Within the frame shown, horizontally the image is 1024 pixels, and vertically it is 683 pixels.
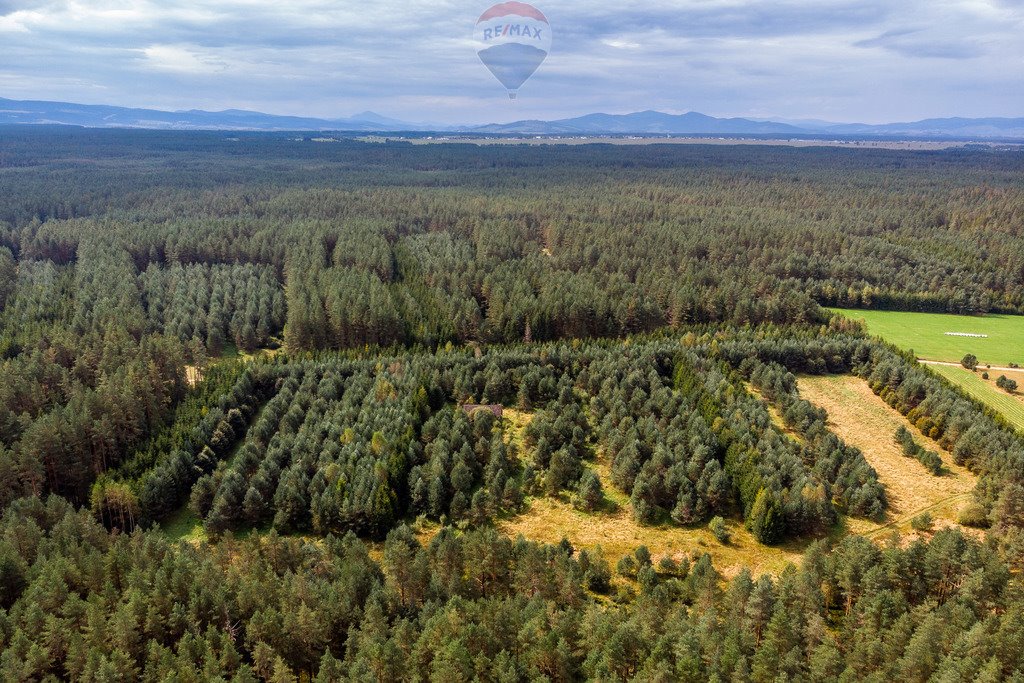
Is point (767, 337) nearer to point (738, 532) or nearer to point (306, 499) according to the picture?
point (738, 532)

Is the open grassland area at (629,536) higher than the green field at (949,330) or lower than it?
lower

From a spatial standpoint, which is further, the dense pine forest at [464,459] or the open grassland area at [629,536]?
the open grassland area at [629,536]

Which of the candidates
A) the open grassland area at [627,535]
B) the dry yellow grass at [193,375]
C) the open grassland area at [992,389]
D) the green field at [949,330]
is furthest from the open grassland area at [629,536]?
the green field at [949,330]

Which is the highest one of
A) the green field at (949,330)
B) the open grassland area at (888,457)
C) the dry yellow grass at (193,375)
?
the green field at (949,330)

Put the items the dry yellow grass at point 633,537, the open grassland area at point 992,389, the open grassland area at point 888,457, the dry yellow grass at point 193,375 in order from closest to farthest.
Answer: the dry yellow grass at point 633,537, the open grassland area at point 888,457, the open grassland area at point 992,389, the dry yellow grass at point 193,375

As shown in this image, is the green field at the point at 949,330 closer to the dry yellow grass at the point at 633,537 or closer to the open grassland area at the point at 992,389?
the open grassland area at the point at 992,389

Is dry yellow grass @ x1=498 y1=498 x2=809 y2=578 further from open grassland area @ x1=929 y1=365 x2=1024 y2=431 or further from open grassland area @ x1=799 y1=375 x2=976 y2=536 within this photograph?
open grassland area @ x1=929 y1=365 x2=1024 y2=431

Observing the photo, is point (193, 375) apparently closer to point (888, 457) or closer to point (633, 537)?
point (633, 537)

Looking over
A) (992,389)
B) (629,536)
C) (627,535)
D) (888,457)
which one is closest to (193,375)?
(627,535)
